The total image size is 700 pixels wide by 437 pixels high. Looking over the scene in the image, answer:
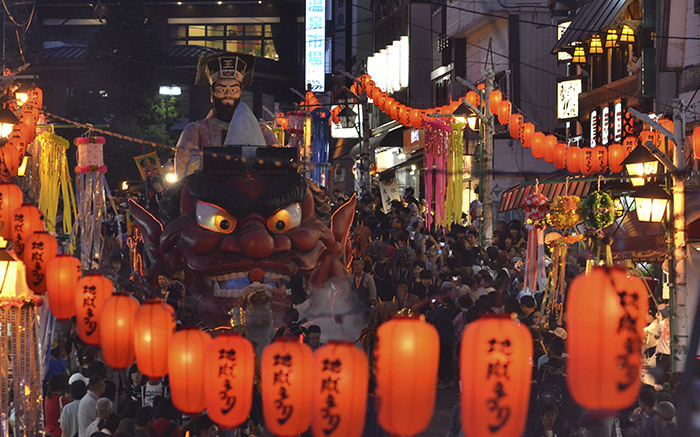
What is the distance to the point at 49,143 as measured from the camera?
26938 millimetres

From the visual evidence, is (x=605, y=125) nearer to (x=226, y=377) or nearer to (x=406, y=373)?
(x=226, y=377)

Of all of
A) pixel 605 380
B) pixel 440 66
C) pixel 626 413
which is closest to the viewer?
pixel 605 380

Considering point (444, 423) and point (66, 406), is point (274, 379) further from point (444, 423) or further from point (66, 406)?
point (444, 423)

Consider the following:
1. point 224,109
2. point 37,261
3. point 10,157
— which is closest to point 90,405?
point 37,261

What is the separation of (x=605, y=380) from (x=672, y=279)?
5.73 metres

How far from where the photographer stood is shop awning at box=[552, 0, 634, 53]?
74.9 ft

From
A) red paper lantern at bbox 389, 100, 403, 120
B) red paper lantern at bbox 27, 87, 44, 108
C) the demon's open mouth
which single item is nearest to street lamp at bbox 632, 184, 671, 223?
the demon's open mouth

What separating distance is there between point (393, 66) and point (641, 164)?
26.8 metres

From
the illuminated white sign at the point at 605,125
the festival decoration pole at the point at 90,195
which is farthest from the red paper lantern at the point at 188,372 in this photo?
the illuminated white sign at the point at 605,125

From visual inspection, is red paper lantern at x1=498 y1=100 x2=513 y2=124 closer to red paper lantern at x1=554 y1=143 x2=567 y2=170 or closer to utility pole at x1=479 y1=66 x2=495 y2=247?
utility pole at x1=479 y1=66 x2=495 y2=247

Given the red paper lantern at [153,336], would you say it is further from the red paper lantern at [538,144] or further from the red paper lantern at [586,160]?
the red paper lantern at [538,144]

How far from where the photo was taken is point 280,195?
56.0 feet

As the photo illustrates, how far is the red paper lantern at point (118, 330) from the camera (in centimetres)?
1203

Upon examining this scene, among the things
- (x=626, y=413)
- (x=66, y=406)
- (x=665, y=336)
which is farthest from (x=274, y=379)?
(x=665, y=336)
